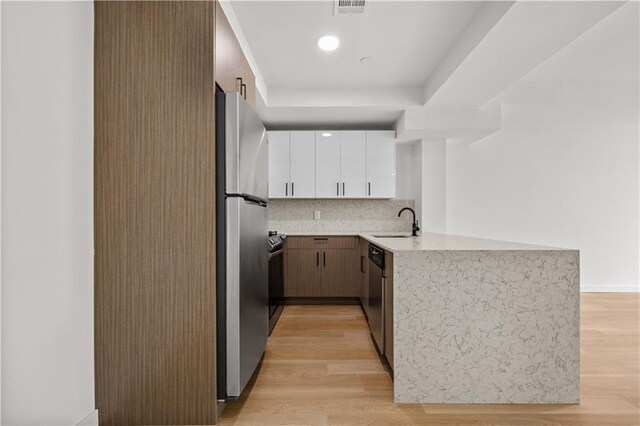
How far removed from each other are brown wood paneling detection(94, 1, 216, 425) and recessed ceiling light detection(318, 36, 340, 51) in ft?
4.14

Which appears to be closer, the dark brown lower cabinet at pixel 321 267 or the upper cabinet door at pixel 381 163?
the dark brown lower cabinet at pixel 321 267

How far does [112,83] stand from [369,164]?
331 cm

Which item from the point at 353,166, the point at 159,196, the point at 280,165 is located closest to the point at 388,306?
the point at 159,196

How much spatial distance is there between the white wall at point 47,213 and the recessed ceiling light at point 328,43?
164cm

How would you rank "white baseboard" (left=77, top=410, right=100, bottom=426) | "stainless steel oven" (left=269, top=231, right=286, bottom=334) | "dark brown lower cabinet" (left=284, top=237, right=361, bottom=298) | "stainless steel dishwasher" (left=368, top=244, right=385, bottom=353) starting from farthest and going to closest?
1. "dark brown lower cabinet" (left=284, top=237, right=361, bottom=298)
2. "stainless steel oven" (left=269, top=231, right=286, bottom=334)
3. "stainless steel dishwasher" (left=368, top=244, right=385, bottom=353)
4. "white baseboard" (left=77, top=410, right=100, bottom=426)

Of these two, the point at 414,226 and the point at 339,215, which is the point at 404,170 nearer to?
the point at 414,226

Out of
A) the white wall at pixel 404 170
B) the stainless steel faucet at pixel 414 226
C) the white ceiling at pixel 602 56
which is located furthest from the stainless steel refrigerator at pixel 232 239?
the white wall at pixel 404 170

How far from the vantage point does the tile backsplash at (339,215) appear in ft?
16.2

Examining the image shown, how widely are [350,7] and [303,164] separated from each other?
240 centimetres

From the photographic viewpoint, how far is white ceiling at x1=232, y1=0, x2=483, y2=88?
2385 millimetres

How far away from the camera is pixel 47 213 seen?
1447 millimetres

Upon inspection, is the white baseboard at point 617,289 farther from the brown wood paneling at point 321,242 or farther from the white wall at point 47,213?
the white wall at point 47,213

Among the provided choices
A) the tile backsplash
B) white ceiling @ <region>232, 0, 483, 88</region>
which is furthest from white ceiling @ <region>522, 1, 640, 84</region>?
the tile backsplash

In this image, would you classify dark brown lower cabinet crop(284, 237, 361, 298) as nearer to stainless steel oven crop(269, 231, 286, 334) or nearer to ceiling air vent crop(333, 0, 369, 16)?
stainless steel oven crop(269, 231, 286, 334)
